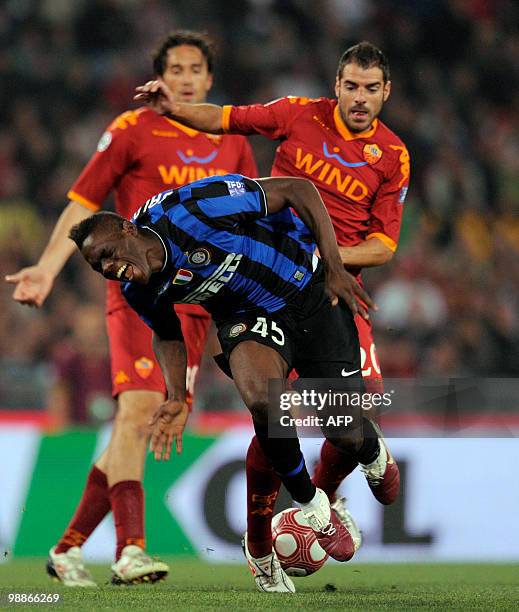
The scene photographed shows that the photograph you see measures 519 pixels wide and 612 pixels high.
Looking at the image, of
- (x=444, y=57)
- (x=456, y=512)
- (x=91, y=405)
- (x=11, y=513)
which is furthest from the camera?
(x=444, y=57)

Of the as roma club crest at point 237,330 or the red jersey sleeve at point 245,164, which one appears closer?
the as roma club crest at point 237,330

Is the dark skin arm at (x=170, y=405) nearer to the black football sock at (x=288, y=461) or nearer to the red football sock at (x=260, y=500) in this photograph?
the black football sock at (x=288, y=461)

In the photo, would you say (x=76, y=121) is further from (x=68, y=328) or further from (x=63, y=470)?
(x=63, y=470)

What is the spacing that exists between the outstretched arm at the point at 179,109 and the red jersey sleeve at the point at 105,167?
833 mm

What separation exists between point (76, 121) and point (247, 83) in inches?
77.9

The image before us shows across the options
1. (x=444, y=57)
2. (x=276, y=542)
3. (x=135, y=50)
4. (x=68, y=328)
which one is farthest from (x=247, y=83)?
(x=276, y=542)

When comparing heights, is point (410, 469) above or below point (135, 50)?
below

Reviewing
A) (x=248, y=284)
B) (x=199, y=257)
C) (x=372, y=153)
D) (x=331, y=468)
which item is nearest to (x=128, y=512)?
(x=331, y=468)

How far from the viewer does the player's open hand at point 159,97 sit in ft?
18.8

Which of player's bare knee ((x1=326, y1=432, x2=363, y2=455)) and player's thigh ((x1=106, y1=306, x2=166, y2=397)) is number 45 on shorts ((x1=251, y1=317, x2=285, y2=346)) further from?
player's thigh ((x1=106, y1=306, x2=166, y2=397))

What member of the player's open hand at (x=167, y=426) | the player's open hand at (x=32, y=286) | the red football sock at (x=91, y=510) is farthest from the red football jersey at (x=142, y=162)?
the player's open hand at (x=167, y=426)

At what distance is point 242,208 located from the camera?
5301 millimetres

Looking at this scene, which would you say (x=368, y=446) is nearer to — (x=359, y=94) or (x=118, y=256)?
(x=118, y=256)

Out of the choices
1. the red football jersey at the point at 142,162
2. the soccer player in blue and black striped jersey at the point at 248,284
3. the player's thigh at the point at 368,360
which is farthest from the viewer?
the red football jersey at the point at 142,162
